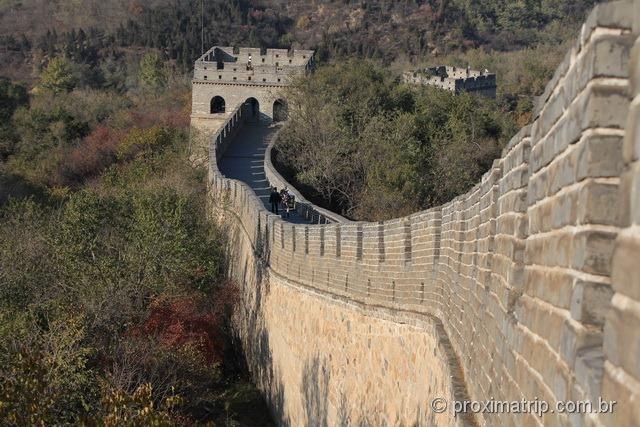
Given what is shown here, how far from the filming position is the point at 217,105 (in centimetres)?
4066

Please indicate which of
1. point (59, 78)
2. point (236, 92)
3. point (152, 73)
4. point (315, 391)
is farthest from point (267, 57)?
point (315, 391)

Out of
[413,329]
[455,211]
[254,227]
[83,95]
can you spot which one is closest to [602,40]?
[455,211]

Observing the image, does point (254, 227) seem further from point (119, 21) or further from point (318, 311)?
point (119, 21)

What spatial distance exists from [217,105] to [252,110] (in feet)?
4.92

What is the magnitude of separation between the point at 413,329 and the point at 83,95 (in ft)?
167

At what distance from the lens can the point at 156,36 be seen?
3031 inches

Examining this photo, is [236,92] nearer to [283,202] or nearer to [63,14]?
[283,202]

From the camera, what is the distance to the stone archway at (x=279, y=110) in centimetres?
3844

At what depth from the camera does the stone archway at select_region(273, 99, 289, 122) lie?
38444mm

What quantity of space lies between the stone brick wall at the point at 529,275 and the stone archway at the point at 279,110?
2674cm

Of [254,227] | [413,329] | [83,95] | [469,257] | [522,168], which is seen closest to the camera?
[522,168]

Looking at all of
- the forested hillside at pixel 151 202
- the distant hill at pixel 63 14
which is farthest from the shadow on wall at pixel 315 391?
the distant hill at pixel 63 14

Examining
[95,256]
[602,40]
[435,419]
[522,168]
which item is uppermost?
[602,40]

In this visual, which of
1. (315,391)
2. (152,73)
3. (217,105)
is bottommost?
(315,391)
